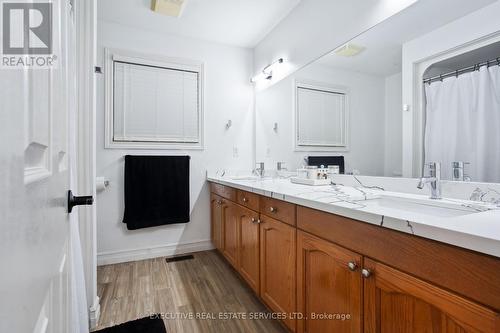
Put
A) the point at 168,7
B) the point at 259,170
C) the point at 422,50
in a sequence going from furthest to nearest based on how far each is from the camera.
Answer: the point at 259,170 → the point at 168,7 → the point at 422,50

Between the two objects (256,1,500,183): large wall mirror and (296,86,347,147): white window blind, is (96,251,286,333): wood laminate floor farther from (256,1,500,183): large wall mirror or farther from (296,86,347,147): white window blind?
(296,86,347,147): white window blind

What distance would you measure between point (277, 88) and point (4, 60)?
255cm

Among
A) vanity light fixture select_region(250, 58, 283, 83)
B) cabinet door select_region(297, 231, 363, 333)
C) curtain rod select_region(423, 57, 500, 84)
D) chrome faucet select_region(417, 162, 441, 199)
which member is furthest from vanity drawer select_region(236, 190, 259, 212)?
vanity light fixture select_region(250, 58, 283, 83)

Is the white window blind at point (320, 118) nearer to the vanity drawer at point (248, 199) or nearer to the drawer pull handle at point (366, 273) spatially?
the vanity drawer at point (248, 199)

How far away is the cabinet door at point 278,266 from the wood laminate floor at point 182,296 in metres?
0.21

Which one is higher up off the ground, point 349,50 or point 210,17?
point 210,17

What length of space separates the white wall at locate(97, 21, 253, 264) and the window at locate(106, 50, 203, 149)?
0.08m

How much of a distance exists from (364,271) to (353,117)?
1.19 meters

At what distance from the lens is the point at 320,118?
2037 millimetres

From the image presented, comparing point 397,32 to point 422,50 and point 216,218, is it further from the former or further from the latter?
point 216,218

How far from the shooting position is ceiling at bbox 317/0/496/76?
3.80 ft

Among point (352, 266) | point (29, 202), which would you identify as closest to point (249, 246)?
point (352, 266)

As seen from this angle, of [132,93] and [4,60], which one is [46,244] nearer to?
[4,60]

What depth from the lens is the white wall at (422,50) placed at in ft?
3.49
